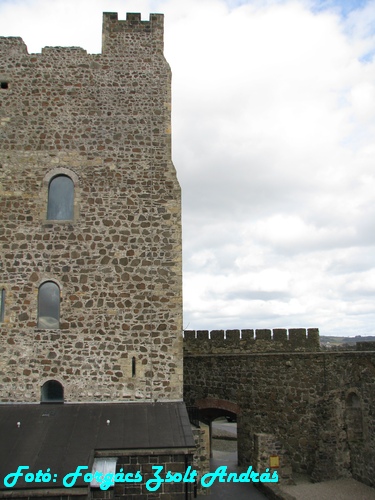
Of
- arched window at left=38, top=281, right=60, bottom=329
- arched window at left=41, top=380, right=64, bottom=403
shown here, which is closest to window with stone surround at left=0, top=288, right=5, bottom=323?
arched window at left=38, top=281, right=60, bottom=329

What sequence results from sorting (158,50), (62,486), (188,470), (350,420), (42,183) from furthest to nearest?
(350,420) < (158,50) < (42,183) < (188,470) < (62,486)

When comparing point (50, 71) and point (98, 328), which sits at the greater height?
point (50, 71)

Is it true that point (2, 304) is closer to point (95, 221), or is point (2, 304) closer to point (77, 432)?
point (95, 221)

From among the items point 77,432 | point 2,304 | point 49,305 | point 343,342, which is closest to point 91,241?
point 49,305

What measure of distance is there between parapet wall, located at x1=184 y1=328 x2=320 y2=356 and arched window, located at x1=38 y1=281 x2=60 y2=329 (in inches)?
314

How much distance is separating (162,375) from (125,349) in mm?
1043

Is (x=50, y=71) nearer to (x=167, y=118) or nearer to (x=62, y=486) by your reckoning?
(x=167, y=118)

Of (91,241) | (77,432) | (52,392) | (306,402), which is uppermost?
(91,241)

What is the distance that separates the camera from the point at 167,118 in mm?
11359

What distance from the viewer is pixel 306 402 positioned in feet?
47.1

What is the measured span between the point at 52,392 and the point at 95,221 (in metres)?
4.09

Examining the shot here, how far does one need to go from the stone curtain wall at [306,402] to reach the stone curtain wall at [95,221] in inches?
216

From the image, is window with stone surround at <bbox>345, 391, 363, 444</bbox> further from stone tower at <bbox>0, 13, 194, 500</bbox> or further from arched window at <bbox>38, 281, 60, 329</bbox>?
arched window at <bbox>38, 281, 60, 329</bbox>

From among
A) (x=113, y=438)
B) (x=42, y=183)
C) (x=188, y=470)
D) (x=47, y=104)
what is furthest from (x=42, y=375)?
(x=47, y=104)
